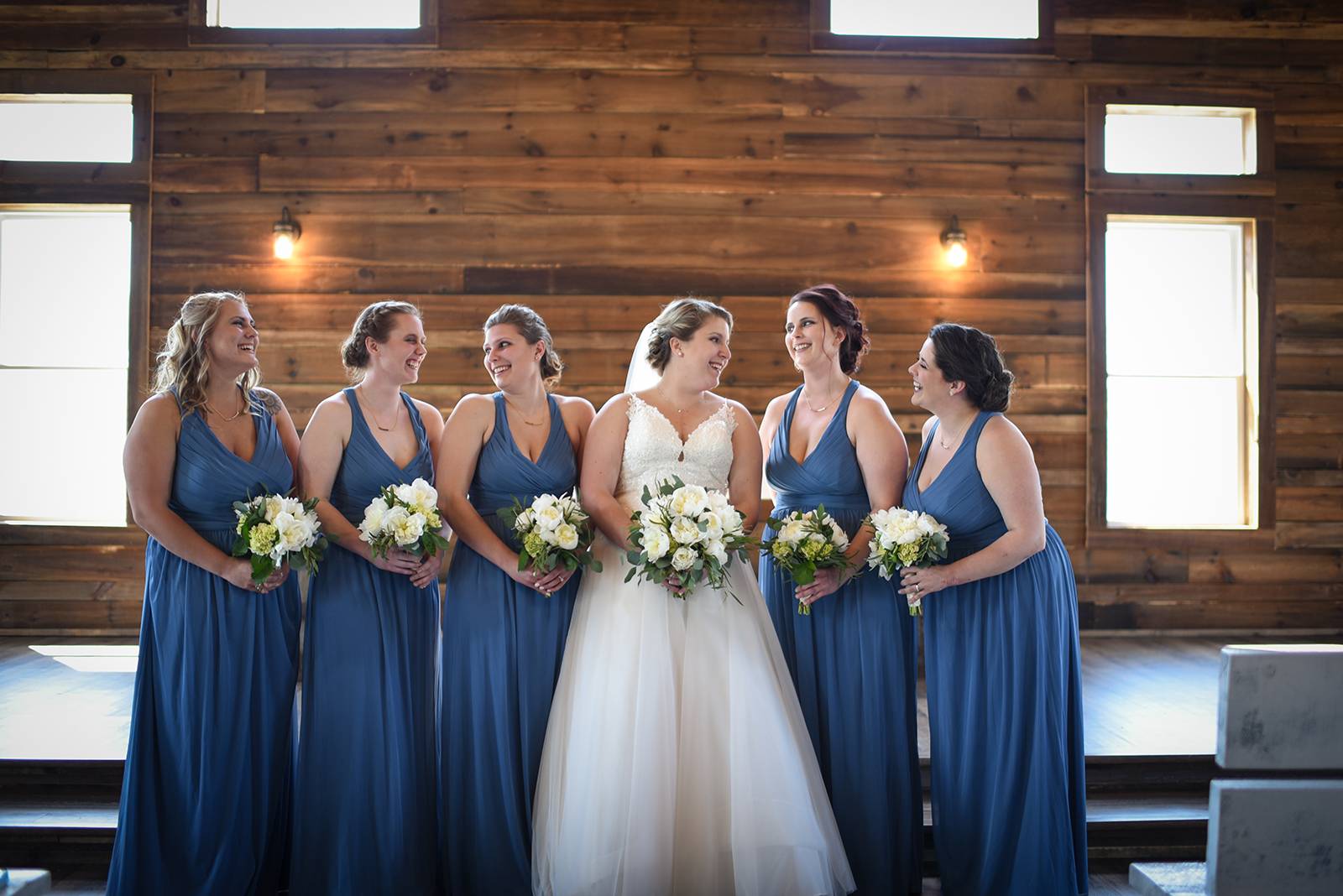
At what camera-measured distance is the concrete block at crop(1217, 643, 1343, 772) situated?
1.69m

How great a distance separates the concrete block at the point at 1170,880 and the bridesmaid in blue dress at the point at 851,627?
39.6 inches

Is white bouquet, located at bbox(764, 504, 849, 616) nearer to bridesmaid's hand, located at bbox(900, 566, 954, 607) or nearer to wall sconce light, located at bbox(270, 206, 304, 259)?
bridesmaid's hand, located at bbox(900, 566, 954, 607)

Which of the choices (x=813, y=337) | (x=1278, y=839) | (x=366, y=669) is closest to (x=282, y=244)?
(x=366, y=669)

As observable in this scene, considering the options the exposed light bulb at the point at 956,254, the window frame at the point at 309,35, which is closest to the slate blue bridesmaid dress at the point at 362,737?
the window frame at the point at 309,35

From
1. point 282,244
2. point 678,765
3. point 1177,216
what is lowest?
point 678,765


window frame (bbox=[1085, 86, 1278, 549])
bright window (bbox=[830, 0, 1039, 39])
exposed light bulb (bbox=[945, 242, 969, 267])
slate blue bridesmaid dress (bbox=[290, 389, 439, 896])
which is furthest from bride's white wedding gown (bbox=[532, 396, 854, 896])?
bright window (bbox=[830, 0, 1039, 39])

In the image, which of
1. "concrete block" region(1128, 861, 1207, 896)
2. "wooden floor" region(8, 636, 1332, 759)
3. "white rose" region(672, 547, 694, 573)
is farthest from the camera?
"wooden floor" region(8, 636, 1332, 759)

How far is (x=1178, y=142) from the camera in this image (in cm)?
664

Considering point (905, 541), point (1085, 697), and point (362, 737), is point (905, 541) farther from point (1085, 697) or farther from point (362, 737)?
point (1085, 697)

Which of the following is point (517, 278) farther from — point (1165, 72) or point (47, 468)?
point (1165, 72)

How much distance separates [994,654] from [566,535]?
4.66ft

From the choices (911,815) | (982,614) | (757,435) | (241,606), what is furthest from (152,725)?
(982,614)

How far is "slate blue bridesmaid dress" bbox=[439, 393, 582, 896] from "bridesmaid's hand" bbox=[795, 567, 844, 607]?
775 mm

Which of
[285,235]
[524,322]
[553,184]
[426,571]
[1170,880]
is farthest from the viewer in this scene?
[553,184]
